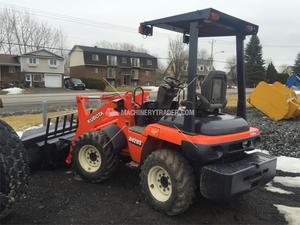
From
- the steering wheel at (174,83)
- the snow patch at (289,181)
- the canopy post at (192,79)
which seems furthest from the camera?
the snow patch at (289,181)

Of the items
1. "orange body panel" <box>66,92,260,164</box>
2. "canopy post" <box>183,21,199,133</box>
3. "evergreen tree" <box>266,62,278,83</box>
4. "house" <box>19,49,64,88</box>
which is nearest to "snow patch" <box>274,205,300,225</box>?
"orange body panel" <box>66,92,260,164</box>

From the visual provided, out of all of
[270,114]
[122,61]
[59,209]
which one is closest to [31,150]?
[59,209]

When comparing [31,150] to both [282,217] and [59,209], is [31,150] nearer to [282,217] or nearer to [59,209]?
[59,209]

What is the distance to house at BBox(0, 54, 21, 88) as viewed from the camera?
46.0 m

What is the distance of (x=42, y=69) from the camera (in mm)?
49094

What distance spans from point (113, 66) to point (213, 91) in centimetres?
5344

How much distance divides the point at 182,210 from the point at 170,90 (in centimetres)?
168

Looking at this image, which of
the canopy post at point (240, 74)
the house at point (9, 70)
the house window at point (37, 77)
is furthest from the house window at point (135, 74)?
the canopy post at point (240, 74)

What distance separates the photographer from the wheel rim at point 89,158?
5.10 metres

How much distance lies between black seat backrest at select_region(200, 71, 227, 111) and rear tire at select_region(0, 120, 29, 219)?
7.31ft

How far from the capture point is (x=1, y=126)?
11.6 ft

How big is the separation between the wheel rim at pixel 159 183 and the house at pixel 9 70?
44992 millimetres

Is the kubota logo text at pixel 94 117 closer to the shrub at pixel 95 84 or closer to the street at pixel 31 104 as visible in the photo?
the street at pixel 31 104

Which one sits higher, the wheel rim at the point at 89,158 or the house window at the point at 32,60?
the house window at the point at 32,60
